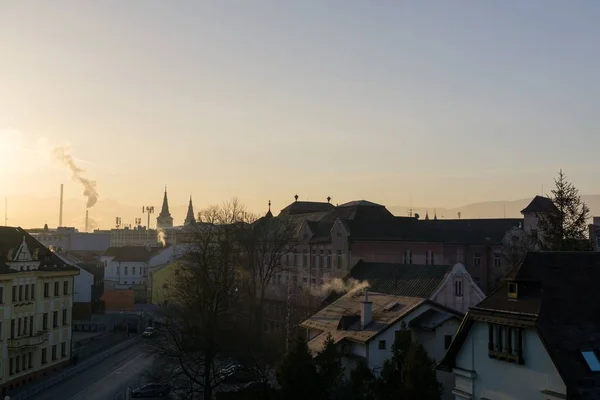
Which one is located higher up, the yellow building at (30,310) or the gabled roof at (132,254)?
the gabled roof at (132,254)

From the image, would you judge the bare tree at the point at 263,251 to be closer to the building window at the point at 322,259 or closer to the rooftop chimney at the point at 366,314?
the building window at the point at 322,259

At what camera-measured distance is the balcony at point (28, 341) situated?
46.4m

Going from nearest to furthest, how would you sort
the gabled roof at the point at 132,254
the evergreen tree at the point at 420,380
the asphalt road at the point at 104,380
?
the evergreen tree at the point at 420,380 < the asphalt road at the point at 104,380 < the gabled roof at the point at 132,254

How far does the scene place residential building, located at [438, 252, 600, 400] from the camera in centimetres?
2058

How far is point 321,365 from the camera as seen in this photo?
24.7 m

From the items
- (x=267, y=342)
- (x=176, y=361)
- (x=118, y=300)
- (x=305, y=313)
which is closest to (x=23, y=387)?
(x=176, y=361)

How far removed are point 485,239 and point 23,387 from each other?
2243 inches

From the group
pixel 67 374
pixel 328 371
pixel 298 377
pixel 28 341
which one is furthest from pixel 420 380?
pixel 67 374

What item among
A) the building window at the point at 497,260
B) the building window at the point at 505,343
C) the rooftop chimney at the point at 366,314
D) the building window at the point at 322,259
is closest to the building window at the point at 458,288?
the rooftop chimney at the point at 366,314

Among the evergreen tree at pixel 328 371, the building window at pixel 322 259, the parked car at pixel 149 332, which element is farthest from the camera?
the parked car at pixel 149 332

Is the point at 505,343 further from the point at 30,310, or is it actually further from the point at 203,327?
the point at 30,310

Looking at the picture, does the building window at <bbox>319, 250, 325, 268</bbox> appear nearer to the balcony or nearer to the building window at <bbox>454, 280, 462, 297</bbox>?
the building window at <bbox>454, 280, 462, 297</bbox>

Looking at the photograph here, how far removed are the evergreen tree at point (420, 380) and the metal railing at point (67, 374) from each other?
29449mm

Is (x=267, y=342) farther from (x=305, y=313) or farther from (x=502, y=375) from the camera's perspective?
(x=502, y=375)
